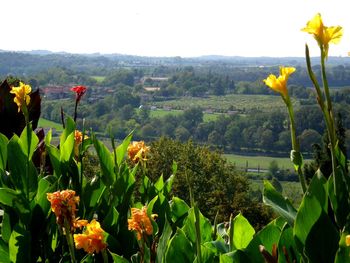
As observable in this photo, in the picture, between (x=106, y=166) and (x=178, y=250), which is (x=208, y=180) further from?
(x=178, y=250)

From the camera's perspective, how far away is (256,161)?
6222 cm

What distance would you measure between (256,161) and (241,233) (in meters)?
61.7

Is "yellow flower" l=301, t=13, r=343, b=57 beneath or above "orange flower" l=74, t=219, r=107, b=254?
above

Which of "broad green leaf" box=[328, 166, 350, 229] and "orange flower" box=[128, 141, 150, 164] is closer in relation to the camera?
"broad green leaf" box=[328, 166, 350, 229]

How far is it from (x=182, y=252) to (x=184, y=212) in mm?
554

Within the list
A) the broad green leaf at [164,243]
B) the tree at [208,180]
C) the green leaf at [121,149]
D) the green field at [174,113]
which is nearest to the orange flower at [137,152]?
the green leaf at [121,149]

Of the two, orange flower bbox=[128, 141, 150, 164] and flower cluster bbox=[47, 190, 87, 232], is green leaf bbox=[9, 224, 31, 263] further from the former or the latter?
orange flower bbox=[128, 141, 150, 164]

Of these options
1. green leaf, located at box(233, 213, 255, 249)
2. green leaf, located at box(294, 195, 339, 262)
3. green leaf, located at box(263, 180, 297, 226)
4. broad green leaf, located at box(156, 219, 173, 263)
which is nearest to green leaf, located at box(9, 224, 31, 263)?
broad green leaf, located at box(156, 219, 173, 263)

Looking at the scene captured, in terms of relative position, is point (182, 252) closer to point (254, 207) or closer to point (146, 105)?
point (254, 207)

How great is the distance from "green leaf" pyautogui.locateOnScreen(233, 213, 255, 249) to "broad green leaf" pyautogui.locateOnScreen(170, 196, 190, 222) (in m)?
0.48

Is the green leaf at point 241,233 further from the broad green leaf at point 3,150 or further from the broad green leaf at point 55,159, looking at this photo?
the broad green leaf at point 3,150

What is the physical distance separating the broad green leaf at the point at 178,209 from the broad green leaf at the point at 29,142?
581mm

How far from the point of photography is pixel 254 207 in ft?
70.8

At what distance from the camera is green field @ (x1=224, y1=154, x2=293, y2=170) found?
2350 inches
